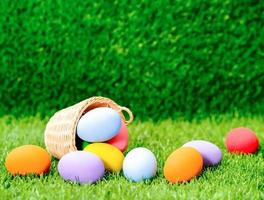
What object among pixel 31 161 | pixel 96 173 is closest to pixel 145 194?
pixel 96 173

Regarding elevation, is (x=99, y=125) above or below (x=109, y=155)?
above

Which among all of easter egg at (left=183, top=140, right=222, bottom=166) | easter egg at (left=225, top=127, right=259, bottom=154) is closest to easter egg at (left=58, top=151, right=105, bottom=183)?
easter egg at (left=183, top=140, right=222, bottom=166)

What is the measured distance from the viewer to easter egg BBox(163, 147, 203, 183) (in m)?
3.51

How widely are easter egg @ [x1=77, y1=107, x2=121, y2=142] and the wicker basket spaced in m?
0.05

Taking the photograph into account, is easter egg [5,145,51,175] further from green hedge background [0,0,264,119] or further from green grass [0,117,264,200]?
green hedge background [0,0,264,119]

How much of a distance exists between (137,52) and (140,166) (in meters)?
2.23

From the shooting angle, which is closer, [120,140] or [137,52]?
[120,140]

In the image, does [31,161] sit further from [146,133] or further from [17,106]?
[17,106]

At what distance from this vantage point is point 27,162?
3.61 m

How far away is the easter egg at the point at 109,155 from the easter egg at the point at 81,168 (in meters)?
0.17

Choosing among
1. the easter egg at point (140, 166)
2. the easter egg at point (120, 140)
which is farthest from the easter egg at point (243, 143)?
the easter egg at point (140, 166)

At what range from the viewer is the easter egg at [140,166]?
3537mm

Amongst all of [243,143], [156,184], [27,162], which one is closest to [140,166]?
[156,184]

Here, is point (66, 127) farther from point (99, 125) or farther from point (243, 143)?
point (243, 143)
